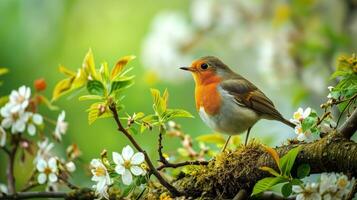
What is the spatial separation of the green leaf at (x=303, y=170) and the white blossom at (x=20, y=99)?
0.91 metres

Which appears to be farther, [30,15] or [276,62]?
[30,15]

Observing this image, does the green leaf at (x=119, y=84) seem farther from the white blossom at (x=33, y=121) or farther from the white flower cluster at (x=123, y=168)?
the white blossom at (x=33, y=121)

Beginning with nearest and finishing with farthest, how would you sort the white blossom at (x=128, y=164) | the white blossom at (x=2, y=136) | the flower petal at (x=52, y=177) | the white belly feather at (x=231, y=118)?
the white blossom at (x=128, y=164) < the flower petal at (x=52, y=177) < the white blossom at (x=2, y=136) < the white belly feather at (x=231, y=118)

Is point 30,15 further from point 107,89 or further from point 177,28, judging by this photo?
point 107,89

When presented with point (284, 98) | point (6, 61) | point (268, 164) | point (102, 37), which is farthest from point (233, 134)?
point (102, 37)

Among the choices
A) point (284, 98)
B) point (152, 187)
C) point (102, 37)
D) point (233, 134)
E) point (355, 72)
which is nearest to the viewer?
point (355, 72)

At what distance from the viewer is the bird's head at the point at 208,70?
2.77m

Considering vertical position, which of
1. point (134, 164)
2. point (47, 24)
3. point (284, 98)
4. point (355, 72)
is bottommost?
point (134, 164)

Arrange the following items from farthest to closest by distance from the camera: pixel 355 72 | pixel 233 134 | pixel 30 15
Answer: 1. pixel 30 15
2. pixel 233 134
3. pixel 355 72

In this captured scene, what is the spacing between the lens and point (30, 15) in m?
3.88

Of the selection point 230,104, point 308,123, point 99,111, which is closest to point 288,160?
point 308,123

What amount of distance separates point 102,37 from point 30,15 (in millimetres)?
1300

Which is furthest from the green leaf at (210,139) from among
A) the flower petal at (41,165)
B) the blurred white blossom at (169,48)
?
the blurred white blossom at (169,48)

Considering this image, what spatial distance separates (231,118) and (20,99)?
31.2 inches
